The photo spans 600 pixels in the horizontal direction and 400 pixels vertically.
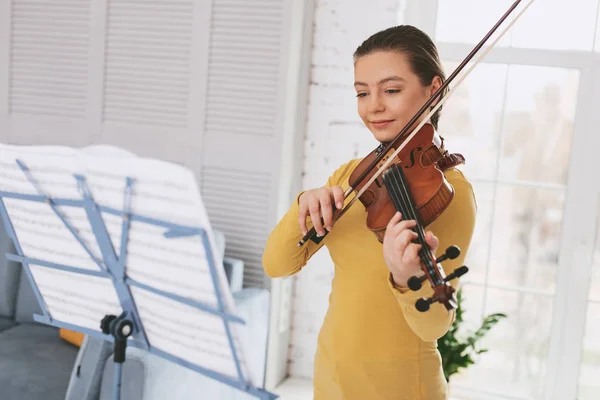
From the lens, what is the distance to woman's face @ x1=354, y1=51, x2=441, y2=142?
117cm

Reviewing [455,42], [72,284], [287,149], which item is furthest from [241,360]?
[455,42]

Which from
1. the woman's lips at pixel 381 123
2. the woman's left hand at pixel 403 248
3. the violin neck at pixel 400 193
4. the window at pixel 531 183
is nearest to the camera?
the woman's left hand at pixel 403 248

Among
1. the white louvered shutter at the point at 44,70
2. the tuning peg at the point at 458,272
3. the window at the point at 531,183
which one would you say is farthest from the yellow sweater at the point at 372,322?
the white louvered shutter at the point at 44,70

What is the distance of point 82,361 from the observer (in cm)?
212

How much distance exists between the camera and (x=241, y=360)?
1375 millimetres

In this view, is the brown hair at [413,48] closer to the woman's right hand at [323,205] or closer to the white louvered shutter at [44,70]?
the woman's right hand at [323,205]

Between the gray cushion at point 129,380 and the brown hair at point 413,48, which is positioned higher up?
the brown hair at point 413,48

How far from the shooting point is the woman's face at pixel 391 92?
1.17 meters

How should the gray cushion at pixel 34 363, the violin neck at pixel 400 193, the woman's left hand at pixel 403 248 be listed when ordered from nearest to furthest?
the woman's left hand at pixel 403 248, the violin neck at pixel 400 193, the gray cushion at pixel 34 363

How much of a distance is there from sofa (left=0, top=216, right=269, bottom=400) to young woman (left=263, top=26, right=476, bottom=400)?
0.49 m

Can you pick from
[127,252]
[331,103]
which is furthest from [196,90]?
[127,252]

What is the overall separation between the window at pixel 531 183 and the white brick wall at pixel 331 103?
0.60 ft

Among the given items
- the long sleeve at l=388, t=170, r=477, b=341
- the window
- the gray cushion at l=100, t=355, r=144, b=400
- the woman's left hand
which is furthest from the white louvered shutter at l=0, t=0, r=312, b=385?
the woman's left hand

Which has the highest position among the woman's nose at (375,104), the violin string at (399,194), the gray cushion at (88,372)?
the woman's nose at (375,104)
